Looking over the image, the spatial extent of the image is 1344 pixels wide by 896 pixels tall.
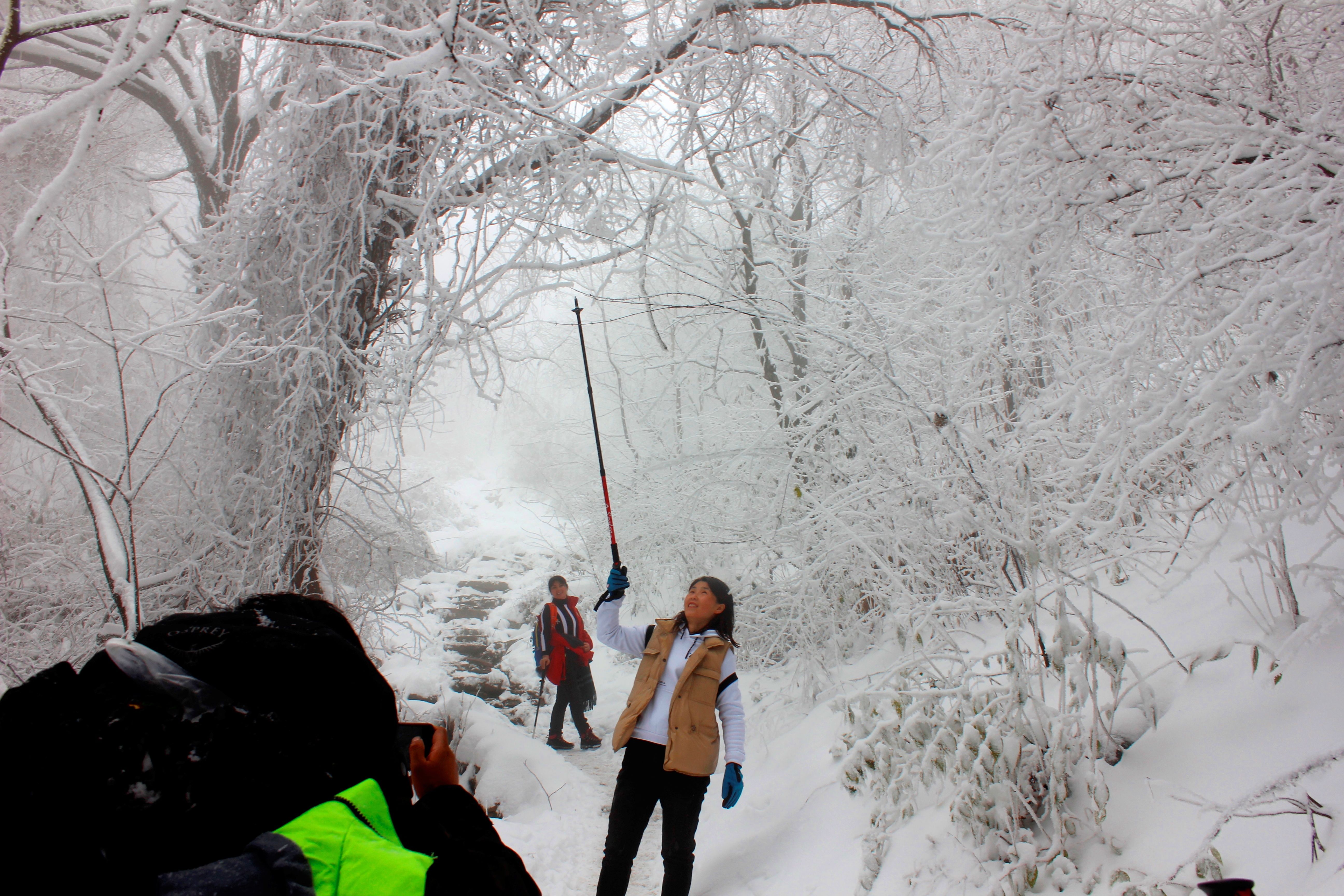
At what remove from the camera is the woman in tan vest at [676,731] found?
261 centimetres

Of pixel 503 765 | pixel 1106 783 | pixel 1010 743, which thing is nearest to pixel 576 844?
pixel 503 765

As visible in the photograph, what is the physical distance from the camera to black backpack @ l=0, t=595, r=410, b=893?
2.42 feet

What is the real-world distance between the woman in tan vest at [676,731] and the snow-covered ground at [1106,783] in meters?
0.64

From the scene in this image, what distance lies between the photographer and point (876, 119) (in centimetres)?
355

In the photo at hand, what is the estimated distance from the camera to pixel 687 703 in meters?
2.71

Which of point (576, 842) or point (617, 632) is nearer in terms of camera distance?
point (617, 632)

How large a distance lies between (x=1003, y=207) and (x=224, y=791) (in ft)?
8.03

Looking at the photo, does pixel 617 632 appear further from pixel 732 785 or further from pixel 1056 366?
pixel 1056 366

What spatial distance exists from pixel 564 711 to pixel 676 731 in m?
Answer: 3.16

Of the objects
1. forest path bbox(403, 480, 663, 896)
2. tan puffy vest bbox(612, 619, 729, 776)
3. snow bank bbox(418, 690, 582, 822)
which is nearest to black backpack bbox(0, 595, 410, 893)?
tan puffy vest bbox(612, 619, 729, 776)

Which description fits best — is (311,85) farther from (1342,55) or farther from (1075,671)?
(1075,671)

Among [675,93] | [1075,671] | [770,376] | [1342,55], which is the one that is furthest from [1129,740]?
[770,376]

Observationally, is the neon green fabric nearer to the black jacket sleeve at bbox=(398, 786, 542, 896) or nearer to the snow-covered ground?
the black jacket sleeve at bbox=(398, 786, 542, 896)

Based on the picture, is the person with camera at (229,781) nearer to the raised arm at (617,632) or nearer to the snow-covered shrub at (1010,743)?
the raised arm at (617,632)
